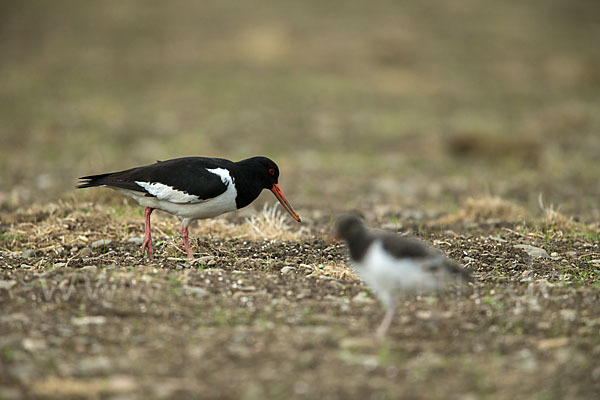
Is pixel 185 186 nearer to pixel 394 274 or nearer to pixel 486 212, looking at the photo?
pixel 394 274

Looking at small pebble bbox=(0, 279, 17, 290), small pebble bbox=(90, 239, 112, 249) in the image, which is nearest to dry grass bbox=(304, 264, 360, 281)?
small pebble bbox=(90, 239, 112, 249)

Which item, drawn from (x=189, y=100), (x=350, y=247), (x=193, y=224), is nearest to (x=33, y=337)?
(x=350, y=247)

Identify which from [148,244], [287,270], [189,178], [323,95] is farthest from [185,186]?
[323,95]

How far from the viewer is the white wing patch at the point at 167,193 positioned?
6531 mm

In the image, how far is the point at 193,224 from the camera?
825 centimetres

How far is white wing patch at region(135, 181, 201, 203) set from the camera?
21.4 ft

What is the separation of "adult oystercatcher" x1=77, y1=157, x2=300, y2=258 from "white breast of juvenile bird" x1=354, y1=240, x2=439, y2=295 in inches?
88.4

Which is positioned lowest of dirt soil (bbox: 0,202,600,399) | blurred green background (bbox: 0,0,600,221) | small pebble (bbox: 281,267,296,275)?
dirt soil (bbox: 0,202,600,399)

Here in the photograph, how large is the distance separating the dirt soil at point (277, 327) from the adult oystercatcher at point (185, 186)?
45cm

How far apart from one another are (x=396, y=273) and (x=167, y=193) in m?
2.72

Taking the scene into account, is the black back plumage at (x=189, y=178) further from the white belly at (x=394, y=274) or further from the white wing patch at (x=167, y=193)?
the white belly at (x=394, y=274)

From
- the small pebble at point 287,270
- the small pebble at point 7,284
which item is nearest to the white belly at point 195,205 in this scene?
the small pebble at point 287,270

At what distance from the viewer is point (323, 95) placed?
18438mm

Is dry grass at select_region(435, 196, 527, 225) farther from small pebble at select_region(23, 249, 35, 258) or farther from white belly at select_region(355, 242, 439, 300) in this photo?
small pebble at select_region(23, 249, 35, 258)
